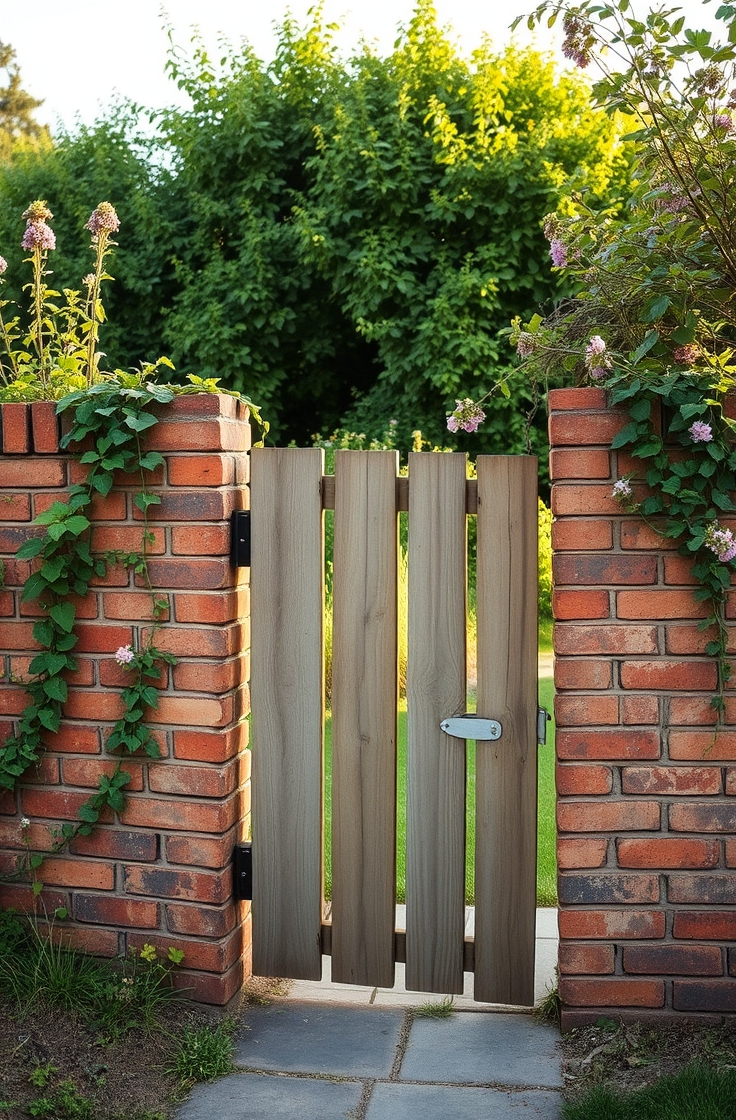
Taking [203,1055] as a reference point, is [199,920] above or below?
above

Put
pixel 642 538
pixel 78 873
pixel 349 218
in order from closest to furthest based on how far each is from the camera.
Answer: pixel 642 538
pixel 78 873
pixel 349 218

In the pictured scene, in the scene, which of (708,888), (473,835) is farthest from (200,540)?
(473,835)

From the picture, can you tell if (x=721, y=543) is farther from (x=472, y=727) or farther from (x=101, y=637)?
(x=101, y=637)

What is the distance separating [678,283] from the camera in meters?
2.49

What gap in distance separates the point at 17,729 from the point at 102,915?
577 millimetres

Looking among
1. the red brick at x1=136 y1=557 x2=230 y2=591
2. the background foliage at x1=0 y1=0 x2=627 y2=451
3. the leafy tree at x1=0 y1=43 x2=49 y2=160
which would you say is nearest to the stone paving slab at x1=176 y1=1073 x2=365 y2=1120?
the red brick at x1=136 y1=557 x2=230 y2=591

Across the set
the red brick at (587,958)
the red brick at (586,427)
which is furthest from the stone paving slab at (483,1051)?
the red brick at (586,427)

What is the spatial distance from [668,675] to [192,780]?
4.22 feet

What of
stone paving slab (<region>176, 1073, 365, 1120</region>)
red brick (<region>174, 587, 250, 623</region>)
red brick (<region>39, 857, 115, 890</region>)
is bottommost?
stone paving slab (<region>176, 1073, 365, 1120</region>)

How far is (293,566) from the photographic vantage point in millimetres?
2828

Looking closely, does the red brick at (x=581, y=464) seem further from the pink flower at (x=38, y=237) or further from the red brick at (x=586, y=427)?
the pink flower at (x=38, y=237)

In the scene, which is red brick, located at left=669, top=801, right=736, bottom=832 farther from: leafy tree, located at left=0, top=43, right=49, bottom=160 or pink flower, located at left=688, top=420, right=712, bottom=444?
leafy tree, located at left=0, top=43, right=49, bottom=160

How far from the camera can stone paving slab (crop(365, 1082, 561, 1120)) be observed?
7.62 feet

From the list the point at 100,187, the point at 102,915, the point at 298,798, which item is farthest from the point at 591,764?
the point at 100,187
